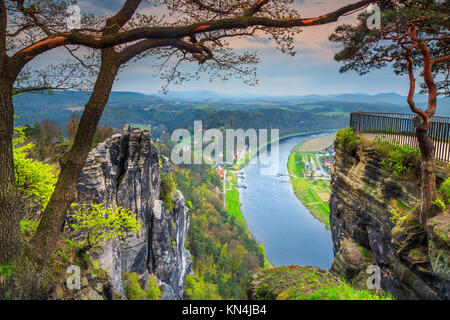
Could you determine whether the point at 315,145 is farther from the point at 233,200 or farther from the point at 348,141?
the point at 348,141

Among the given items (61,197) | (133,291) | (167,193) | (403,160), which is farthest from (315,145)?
(61,197)

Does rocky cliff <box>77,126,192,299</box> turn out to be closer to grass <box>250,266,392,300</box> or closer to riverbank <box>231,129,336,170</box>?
grass <box>250,266,392,300</box>

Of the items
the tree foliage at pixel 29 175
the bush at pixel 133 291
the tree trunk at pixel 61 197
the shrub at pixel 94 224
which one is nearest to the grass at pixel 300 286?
the tree trunk at pixel 61 197

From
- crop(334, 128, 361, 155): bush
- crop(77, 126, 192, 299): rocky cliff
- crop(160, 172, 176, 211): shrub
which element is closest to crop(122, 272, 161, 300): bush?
crop(77, 126, 192, 299): rocky cliff

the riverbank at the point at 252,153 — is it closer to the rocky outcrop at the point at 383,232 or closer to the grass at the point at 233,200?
the grass at the point at 233,200

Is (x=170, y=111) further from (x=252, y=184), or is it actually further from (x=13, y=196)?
(x=13, y=196)
